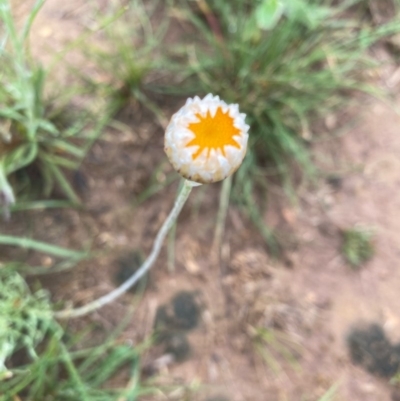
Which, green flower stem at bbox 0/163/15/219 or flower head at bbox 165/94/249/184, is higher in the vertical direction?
flower head at bbox 165/94/249/184

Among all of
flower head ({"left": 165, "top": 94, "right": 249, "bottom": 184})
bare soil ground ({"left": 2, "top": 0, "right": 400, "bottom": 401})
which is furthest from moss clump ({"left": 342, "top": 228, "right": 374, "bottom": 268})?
flower head ({"left": 165, "top": 94, "right": 249, "bottom": 184})

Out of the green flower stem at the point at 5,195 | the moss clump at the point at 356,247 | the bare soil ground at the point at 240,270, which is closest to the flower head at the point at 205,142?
the green flower stem at the point at 5,195

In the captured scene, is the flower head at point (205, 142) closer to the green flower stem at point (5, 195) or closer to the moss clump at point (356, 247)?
the green flower stem at point (5, 195)

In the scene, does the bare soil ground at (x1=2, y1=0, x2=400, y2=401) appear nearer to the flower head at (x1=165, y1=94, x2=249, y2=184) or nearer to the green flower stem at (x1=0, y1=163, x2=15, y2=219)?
the green flower stem at (x1=0, y1=163, x2=15, y2=219)

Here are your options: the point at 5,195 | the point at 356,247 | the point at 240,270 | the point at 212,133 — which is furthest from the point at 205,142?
the point at 356,247

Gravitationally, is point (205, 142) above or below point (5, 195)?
above

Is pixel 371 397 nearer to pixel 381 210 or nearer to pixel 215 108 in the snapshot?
pixel 381 210

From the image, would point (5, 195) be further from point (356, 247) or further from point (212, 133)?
point (356, 247)
